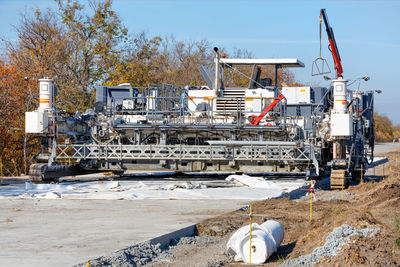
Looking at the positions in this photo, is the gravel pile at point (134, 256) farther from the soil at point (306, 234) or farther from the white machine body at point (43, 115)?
the white machine body at point (43, 115)

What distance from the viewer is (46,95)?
23953 mm

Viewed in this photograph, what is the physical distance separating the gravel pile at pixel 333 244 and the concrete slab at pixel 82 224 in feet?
9.90

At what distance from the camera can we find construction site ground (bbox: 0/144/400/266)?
31.3 feet

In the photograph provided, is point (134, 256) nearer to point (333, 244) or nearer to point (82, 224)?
point (333, 244)

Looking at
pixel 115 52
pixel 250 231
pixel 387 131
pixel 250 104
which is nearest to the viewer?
pixel 250 231

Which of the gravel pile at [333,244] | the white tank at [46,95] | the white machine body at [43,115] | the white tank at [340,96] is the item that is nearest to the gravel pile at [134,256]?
the gravel pile at [333,244]

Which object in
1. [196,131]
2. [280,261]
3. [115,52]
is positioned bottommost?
[280,261]

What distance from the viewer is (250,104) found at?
26188 millimetres

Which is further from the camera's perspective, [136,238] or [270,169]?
[270,169]

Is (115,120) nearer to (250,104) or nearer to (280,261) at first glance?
(250,104)

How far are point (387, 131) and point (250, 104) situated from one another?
119 meters

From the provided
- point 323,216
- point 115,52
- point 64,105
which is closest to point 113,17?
point 115,52

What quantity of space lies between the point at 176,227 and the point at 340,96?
481 inches

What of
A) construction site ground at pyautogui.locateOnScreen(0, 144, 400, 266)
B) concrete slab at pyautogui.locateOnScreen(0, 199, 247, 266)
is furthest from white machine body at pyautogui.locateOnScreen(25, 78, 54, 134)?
concrete slab at pyautogui.locateOnScreen(0, 199, 247, 266)
